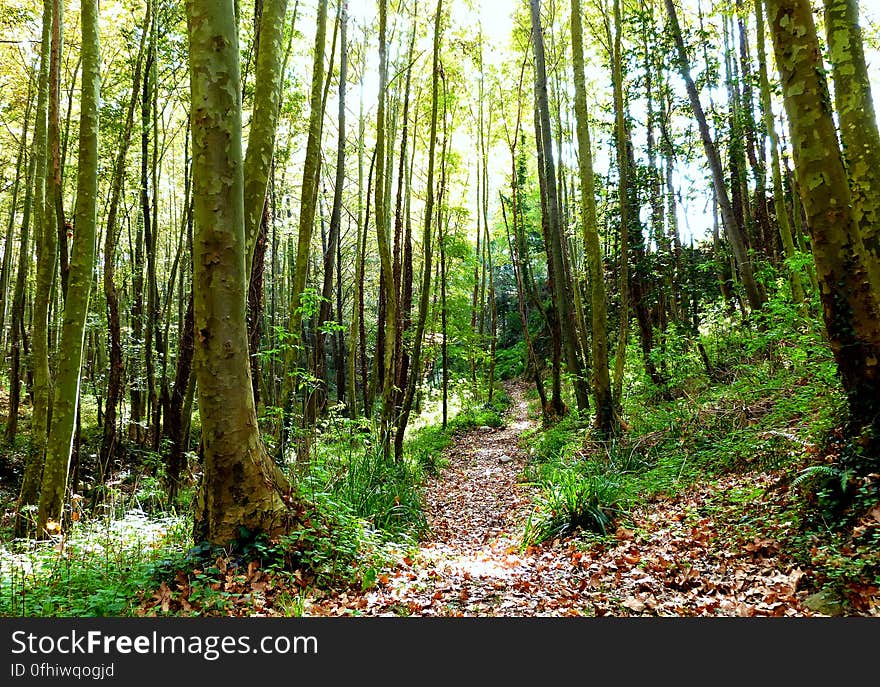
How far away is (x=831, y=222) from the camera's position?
12.5 feet

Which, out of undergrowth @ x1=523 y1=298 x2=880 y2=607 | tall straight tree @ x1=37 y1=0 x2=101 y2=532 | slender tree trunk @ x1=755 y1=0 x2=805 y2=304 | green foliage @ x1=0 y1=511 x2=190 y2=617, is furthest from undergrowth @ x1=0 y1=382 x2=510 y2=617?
slender tree trunk @ x1=755 y1=0 x2=805 y2=304

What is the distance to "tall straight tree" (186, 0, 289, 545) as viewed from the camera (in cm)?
393

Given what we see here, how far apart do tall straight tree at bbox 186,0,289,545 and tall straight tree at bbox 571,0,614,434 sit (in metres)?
5.82

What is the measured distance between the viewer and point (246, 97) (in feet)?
30.5

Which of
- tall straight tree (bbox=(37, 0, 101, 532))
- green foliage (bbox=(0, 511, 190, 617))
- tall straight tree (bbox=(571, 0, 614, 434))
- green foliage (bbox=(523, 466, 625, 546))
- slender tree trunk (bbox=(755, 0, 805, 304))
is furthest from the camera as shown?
slender tree trunk (bbox=(755, 0, 805, 304))

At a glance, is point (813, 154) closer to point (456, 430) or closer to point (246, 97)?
point (246, 97)

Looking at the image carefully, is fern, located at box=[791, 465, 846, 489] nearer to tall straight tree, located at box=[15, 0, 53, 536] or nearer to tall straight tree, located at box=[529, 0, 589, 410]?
tall straight tree, located at box=[529, 0, 589, 410]

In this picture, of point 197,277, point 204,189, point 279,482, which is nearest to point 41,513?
point 279,482

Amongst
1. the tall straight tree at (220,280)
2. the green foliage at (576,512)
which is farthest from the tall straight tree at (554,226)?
the tall straight tree at (220,280)

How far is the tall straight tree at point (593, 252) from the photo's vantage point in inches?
319

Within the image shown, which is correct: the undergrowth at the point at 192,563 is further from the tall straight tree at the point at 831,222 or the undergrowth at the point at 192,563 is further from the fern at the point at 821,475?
the tall straight tree at the point at 831,222

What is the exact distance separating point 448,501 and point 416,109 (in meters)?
11.5

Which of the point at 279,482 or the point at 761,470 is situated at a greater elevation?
the point at 279,482

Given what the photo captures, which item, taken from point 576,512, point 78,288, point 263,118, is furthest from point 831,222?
point 78,288
